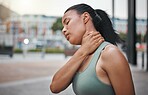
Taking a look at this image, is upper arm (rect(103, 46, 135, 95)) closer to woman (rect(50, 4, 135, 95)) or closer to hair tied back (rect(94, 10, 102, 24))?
woman (rect(50, 4, 135, 95))

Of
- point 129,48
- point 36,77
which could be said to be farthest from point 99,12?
point 129,48

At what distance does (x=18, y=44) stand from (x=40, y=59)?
0.84m

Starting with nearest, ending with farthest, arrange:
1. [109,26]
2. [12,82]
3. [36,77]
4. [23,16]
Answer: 1. [109,26]
2. [12,82]
3. [36,77]
4. [23,16]

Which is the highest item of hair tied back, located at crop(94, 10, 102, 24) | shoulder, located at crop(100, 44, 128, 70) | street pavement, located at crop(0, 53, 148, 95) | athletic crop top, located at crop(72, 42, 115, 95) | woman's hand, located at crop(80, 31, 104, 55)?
hair tied back, located at crop(94, 10, 102, 24)

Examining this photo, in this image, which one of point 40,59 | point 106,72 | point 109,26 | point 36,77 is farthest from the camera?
point 40,59

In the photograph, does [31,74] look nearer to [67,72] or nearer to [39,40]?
[39,40]

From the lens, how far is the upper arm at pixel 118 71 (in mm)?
588

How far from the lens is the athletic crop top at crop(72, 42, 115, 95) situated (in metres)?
0.61

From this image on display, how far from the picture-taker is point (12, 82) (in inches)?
191

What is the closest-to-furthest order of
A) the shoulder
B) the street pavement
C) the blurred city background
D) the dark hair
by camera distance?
the shoulder, the dark hair, the street pavement, the blurred city background

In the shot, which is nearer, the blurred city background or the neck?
the neck

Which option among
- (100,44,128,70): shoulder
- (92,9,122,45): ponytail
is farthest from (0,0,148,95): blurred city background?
(100,44,128,70): shoulder

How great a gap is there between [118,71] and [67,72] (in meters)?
0.13

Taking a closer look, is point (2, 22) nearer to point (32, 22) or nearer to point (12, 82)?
point (32, 22)
